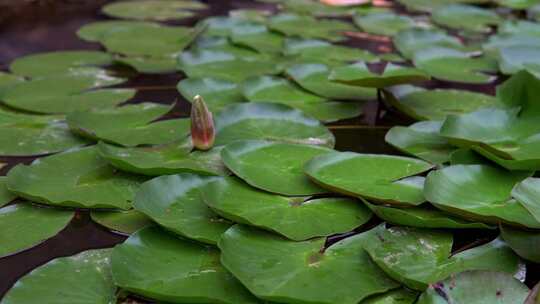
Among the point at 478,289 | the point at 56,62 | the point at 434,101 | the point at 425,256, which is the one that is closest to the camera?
the point at 478,289

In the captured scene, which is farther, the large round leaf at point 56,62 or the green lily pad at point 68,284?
the large round leaf at point 56,62

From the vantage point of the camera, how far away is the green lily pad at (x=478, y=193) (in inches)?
34.5

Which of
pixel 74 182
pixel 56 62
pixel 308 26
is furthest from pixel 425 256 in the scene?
pixel 308 26

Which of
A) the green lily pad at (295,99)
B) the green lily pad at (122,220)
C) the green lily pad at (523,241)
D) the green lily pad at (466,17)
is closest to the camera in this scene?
the green lily pad at (523,241)

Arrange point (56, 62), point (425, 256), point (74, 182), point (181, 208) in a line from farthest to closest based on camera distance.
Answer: point (56, 62) < point (74, 182) < point (181, 208) < point (425, 256)

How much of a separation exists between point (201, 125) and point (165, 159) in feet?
0.29

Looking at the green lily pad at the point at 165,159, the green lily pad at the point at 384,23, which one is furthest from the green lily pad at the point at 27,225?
the green lily pad at the point at 384,23

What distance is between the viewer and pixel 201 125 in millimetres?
1134

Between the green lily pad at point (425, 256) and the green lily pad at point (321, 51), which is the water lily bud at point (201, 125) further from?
the green lily pad at point (321, 51)

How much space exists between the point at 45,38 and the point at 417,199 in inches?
56.9

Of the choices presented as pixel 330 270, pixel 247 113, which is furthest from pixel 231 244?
pixel 247 113

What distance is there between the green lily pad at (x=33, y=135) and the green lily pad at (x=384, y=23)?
3.57 feet

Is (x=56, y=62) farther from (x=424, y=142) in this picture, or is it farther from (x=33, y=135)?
(x=424, y=142)

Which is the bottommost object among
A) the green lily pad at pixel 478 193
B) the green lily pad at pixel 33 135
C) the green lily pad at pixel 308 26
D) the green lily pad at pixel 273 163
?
the green lily pad at pixel 33 135
